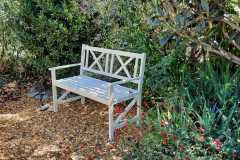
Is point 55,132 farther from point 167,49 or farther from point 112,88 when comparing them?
point 167,49

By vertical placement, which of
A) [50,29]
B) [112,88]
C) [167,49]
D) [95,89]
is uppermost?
[50,29]

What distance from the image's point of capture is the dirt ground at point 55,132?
3.68 meters

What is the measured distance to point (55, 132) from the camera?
4227 mm

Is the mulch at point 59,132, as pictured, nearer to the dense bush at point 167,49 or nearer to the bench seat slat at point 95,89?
the bench seat slat at point 95,89

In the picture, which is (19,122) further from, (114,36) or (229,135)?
(229,135)

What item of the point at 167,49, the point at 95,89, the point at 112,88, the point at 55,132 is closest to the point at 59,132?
the point at 55,132

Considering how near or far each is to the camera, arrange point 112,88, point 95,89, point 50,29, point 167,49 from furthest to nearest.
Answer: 1. point 50,29
2. point 167,49
3. point 95,89
4. point 112,88

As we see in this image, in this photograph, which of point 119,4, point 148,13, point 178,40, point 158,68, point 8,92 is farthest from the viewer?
point 8,92

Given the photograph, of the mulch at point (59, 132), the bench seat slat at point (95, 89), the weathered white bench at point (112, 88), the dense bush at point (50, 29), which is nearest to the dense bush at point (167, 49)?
the dense bush at point (50, 29)

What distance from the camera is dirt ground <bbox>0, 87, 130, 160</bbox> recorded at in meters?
3.68

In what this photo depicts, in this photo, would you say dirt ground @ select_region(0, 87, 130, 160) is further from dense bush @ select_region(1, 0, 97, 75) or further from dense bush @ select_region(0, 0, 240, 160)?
dense bush @ select_region(1, 0, 97, 75)

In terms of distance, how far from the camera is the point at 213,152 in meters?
3.03

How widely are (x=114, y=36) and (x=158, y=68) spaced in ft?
3.85

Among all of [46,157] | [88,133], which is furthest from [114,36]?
[46,157]
